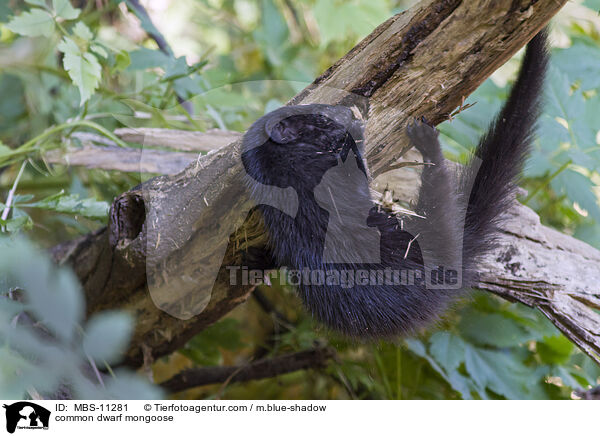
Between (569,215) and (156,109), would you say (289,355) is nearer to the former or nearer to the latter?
(156,109)

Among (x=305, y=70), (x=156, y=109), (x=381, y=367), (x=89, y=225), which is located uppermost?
(x=305, y=70)

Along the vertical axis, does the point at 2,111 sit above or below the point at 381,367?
above

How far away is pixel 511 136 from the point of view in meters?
1.01

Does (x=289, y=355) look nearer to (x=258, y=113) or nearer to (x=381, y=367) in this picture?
(x=381, y=367)

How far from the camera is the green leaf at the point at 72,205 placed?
1.06m

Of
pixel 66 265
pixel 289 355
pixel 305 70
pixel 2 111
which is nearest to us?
pixel 66 265

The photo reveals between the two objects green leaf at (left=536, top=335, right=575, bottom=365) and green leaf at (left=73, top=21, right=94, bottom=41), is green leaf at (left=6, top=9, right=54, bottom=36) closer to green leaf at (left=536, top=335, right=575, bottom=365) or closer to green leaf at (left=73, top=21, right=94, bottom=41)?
green leaf at (left=73, top=21, right=94, bottom=41)

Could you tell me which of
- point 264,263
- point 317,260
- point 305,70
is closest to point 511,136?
point 317,260

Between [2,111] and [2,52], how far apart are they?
9.5 inches

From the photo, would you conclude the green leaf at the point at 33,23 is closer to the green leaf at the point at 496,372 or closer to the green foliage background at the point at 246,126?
the green foliage background at the point at 246,126

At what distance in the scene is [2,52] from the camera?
1.71 meters

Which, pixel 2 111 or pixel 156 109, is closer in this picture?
pixel 156 109

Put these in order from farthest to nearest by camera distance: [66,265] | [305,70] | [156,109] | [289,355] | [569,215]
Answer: [305,70], [569,215], [289,355], [156,109], [66,265]

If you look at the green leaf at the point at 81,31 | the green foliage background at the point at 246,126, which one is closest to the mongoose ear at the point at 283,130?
the green foliage background at the point at 246,126
